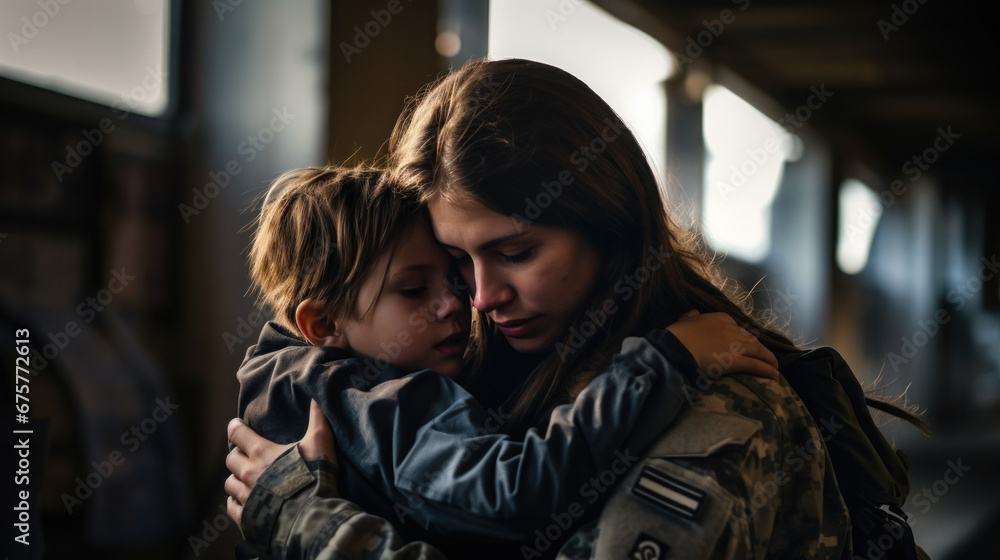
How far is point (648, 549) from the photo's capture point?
0.68 meters

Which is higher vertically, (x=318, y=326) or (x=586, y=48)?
(x=586, y=48)

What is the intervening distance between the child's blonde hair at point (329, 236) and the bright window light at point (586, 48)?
279 millimetres

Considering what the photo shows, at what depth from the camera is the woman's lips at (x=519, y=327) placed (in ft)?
3.07

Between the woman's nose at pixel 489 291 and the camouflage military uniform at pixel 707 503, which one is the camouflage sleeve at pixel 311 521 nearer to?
the camouflage military uniform at pixel 707 503

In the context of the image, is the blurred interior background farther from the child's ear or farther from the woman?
the child's ear

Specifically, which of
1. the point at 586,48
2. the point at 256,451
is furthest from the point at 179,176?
the point at 256,451

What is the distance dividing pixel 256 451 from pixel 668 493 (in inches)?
20.7

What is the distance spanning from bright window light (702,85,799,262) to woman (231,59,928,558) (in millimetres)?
2279

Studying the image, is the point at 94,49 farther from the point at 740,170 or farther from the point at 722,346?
the point at 740,170

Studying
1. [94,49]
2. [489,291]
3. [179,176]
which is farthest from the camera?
[179,176]

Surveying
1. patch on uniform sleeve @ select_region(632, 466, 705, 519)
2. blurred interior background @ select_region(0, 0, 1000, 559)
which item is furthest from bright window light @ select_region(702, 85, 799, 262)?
patch on uniform sleeve @ select_region(632, 466, 705, 519)

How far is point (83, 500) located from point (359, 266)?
1.67 m

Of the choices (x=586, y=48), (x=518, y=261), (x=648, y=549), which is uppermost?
(x=586, y=48)

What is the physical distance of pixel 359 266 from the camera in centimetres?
96
